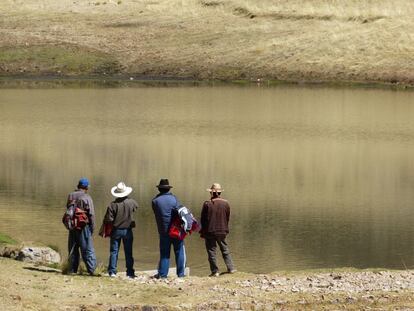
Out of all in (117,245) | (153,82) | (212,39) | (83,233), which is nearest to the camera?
(83,233)

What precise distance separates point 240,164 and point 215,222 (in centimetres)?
1706

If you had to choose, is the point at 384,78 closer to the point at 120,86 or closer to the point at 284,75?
the point at 284,75

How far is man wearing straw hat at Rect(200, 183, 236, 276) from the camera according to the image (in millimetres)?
19453

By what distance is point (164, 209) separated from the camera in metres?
18.8

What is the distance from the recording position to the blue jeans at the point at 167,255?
62.0 feet

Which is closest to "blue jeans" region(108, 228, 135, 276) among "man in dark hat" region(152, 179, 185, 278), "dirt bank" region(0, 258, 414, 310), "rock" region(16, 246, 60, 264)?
"dirt bank" region(0, 258, 414, 310)

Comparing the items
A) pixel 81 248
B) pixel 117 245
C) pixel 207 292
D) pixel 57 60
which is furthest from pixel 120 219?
pixel 57 60

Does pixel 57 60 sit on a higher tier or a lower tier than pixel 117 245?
higher

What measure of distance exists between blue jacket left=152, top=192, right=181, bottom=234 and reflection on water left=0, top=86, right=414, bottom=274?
314 centimetres

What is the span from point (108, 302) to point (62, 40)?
58.7m

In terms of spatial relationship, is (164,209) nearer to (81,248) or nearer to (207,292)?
(81,248)

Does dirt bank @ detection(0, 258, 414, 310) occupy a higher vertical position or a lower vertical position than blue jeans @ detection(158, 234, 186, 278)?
lower

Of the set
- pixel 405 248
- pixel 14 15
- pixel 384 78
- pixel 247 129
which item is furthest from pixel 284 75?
pixel 405 248

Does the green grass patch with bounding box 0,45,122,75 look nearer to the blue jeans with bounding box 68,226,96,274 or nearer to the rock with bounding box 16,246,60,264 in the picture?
the rock with bounding box 16,246,60,264
